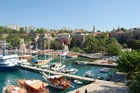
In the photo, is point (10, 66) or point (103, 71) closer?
point (103, 71)

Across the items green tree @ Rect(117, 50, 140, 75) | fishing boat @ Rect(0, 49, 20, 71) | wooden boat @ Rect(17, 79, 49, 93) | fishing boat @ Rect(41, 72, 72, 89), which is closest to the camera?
wooden boat @ Rect(17, 79, 49, 93)

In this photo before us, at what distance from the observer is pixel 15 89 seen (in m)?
15.0

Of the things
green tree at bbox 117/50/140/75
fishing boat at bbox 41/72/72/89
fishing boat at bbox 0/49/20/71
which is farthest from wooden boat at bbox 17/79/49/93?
fishing boat at bbox 0/49/20/71

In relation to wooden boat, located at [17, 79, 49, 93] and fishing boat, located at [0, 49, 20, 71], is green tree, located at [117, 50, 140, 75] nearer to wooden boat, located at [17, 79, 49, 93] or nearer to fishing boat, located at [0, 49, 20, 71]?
wooden boat, located at [17, 79, 49, 93]

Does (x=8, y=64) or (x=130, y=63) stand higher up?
(x=130, y=63)

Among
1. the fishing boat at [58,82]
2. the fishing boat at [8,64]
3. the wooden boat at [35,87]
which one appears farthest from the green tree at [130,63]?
the fishing boat at [8,64]

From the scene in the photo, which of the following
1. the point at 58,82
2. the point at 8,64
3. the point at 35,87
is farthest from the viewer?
the point at 8,64

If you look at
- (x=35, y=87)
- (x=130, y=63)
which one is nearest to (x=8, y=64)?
(x=35, y=87)

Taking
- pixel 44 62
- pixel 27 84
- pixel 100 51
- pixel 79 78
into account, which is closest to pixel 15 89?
pixel 27 84

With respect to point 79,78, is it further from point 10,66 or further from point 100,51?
point 100,51

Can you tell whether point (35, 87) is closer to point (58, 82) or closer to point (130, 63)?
point (58, 82)

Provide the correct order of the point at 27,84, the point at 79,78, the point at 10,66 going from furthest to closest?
1. the point at 10,66
2. the point at 79,78
3. the point at 27,84

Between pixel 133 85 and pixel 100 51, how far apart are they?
4290 centimetres

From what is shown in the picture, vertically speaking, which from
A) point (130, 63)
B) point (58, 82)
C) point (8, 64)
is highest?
point (130, 63)
